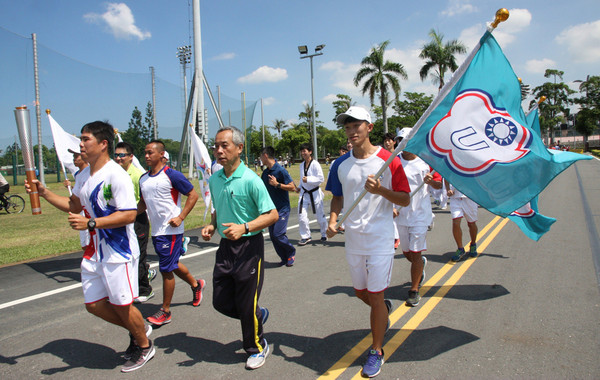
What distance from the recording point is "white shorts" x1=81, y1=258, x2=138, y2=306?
10.5 ft

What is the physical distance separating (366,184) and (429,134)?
35.9 inches

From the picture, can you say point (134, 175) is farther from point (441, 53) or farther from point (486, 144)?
point (441, 53)

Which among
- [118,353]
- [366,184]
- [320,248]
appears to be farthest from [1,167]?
[366,184]

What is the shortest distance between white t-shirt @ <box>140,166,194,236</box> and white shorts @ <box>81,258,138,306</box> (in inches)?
49.1

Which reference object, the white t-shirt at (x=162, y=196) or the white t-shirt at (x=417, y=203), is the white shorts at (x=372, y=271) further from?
the white t-shirt at (x=162, y=196)

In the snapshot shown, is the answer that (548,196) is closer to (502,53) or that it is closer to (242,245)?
(502,53)

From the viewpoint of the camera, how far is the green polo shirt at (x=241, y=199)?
3424 millimetres

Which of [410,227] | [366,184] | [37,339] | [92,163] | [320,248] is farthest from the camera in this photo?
[320,248]

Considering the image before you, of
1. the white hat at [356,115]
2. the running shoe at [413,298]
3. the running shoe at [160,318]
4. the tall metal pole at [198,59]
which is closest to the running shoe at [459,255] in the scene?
the running shoe at [413,298]

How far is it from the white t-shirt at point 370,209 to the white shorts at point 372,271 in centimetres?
5

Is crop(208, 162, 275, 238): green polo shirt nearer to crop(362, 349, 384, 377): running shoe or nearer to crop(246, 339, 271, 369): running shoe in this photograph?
crop(246, 339, 271, 369): running shoe

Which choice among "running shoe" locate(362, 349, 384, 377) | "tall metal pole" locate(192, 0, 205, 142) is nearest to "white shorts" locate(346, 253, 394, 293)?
"running shoe" locate(362, 349, 384, 377)

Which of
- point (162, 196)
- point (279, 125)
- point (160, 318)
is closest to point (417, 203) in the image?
point (162, 196)

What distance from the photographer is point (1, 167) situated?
2564 cm
